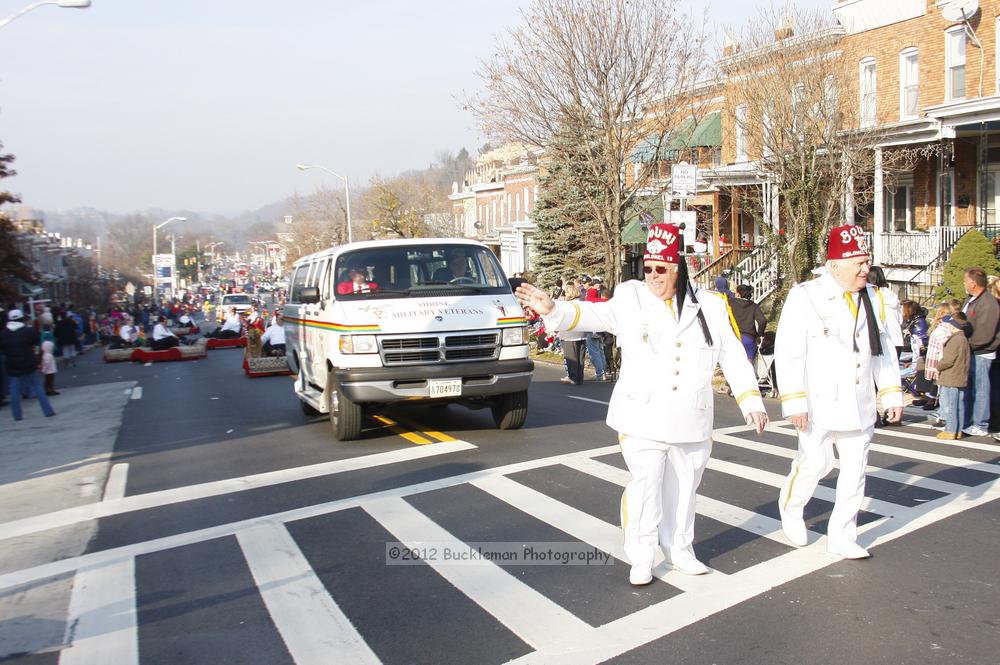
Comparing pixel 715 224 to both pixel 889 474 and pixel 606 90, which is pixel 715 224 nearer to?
pixel 606 90

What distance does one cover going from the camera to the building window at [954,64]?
24625 millimetres

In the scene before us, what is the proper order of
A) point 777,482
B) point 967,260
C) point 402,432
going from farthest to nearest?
point 967,260 < point 402,432 < point 777,482

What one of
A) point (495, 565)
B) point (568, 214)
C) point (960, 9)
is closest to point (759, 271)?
point (568, 214)

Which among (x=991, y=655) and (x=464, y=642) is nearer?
(x=991, y=655)

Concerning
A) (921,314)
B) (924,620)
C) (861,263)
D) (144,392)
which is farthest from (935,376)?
(144,392)

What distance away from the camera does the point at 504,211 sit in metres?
60.8

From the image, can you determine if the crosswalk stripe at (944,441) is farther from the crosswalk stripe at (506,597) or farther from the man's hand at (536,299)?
the man's hand at (536,299)

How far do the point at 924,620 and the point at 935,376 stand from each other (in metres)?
6.35

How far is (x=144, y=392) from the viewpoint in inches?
755

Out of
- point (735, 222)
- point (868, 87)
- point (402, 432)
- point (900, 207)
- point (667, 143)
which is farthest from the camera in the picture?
point (735, 222)

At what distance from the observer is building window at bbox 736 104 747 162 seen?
81.2ft

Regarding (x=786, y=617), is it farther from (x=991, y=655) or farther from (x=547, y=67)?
(x=547, y=67)

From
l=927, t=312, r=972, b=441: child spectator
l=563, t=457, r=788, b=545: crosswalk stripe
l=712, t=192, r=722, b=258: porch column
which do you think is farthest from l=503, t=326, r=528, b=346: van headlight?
l=712, t=192, r=722, b=258: porch column

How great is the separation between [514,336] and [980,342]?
510 cm
